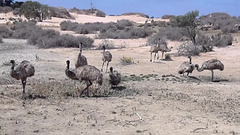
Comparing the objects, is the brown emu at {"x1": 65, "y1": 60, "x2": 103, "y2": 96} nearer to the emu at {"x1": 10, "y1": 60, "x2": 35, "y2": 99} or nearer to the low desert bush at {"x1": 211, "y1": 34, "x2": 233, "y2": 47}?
the emu at {"x1": 10, "y1": 60, "x2": 35, "y2": 99}

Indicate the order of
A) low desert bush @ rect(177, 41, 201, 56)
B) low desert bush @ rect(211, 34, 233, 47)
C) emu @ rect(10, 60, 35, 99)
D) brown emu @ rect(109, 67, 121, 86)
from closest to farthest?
emu @ rect(10, 60, 35, 99)
brown emu @ rect(109, 67, 121, 86)
low desert bush @ rect(177, 41, 201, 56)
low desert bush @ rect(211, 34, 233, 47)

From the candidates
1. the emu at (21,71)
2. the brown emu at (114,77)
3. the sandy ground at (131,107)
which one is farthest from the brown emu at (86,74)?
the brown emu at (114,77)

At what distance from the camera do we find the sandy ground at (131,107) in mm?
9234

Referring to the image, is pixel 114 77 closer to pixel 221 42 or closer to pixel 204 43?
pixel 204 43

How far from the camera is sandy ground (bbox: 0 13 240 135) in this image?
30.3ft

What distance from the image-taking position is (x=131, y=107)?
11.2 metres

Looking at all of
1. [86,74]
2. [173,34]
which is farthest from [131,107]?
[173,34]

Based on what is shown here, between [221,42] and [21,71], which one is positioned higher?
[221,42]

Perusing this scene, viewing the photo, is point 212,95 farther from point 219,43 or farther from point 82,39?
point 82,39

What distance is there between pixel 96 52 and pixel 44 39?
6.10 m

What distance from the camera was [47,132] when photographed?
29.1 ft

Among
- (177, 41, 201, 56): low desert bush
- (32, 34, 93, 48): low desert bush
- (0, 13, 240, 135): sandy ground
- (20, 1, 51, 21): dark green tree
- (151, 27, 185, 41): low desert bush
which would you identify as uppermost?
(20, 1, 51, 21): dark green tree

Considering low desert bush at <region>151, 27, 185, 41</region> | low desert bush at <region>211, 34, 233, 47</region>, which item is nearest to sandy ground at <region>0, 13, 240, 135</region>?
low desert bush at <region>211, 34, 233, 47</region>

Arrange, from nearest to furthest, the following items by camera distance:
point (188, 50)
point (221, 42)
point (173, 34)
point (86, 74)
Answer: point (86, 74) → point (188, 50) → point (221, 42) → point (173, 34)
